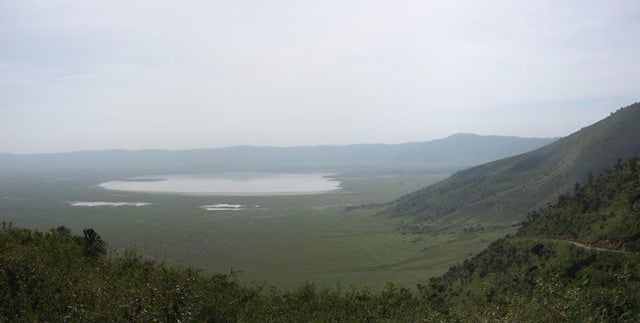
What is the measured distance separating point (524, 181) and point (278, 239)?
8750cm

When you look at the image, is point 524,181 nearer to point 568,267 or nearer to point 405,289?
point 568,267

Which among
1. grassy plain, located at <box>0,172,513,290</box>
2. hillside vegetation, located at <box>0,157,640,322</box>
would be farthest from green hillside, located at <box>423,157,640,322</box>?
grassy plain, located at <box>0,172,513,290</box>

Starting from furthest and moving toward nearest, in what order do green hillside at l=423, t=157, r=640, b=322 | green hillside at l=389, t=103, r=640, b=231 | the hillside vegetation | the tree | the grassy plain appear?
green hillside at l=389, t=103, r=640, b=231
the grassy plain
the tree
green hillside at l=423, t=157, r=640, b=322
the hillside vegetation

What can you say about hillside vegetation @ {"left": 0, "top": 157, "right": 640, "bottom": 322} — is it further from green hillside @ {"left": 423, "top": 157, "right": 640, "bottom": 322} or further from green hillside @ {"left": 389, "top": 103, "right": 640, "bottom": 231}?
green hillside @ {"left": 389, "top": 103, "right": 640, "bottom": 231}

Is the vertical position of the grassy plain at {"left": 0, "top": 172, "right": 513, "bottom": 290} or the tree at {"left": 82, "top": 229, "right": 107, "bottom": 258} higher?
the tree at {"left": 82, "top": 229, "right": 107, "bottom": 258}

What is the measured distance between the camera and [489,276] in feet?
193

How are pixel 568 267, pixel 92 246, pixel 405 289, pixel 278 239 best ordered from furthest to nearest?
1. pixel 278 239
2. pixel 92 246
3. pixel 568 267
4. pixel 405 289

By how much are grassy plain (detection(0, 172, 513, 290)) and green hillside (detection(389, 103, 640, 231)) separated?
1529cm

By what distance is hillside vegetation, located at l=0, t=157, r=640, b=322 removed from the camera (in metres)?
25.8

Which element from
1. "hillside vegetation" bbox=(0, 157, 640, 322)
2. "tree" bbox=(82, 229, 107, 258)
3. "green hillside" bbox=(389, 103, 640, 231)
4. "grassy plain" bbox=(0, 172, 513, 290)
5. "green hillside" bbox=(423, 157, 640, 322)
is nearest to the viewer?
"hillside vegetation" bbox=(0, 157, 640, 322)

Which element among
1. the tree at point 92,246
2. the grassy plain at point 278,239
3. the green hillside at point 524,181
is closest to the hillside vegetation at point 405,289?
the tree at point 92,246

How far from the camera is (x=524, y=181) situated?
6033 inches

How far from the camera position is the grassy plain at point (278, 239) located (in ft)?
290

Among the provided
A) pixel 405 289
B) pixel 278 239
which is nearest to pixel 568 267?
pixel 405 289
